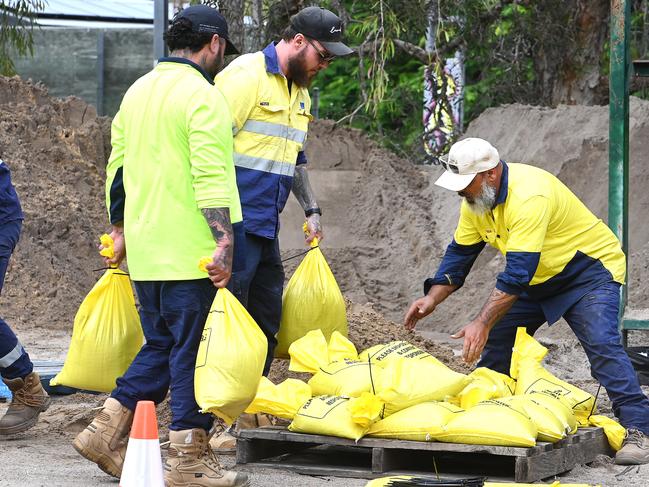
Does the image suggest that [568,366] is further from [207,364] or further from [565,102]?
[565,102]

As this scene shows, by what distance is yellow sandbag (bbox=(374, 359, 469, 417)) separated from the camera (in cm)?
523

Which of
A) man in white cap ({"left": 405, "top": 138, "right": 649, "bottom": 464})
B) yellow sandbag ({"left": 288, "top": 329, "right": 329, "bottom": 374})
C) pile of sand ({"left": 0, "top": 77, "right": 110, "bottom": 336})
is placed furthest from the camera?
pile of sand ({"left": 0, "top": 77, "right": 110, "bottom": 336})

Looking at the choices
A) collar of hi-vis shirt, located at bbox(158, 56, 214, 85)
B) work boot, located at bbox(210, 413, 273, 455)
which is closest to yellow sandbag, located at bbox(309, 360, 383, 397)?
work boot, located at bbox(210, 413, 273, 455)

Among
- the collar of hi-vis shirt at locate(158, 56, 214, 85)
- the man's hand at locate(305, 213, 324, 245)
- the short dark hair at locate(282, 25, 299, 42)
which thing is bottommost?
the man's hand at locate(305, 213, 324, 245)

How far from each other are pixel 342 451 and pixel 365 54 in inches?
435

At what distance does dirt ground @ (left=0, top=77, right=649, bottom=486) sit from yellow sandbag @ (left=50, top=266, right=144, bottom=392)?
3159 mm

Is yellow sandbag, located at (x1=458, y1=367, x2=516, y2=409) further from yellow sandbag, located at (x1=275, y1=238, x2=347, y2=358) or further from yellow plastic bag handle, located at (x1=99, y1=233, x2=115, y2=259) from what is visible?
yellow plastic bag handle, located at (x1=99, y1=233, x2=115, y2=259)

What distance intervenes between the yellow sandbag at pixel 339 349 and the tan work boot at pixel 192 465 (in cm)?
112

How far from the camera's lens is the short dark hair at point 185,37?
4738 mm

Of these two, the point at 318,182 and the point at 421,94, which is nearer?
the point at 318,182

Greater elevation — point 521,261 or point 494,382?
point 521,261

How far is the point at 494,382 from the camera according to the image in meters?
5.66

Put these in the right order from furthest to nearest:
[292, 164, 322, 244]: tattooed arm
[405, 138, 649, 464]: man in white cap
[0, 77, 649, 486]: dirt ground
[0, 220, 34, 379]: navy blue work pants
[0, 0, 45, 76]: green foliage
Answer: [0, 0, 45, 76]: green foliage < [0, 77, 649, 486]: dirt ground < [292, 164, 322, 244]: tattooed arm < [0, 220, 34, 379]: navy blue work pants < [405, 138, 649, 464]: man in white cap

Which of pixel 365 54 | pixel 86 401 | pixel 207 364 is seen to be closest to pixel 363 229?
pixel 365 54
